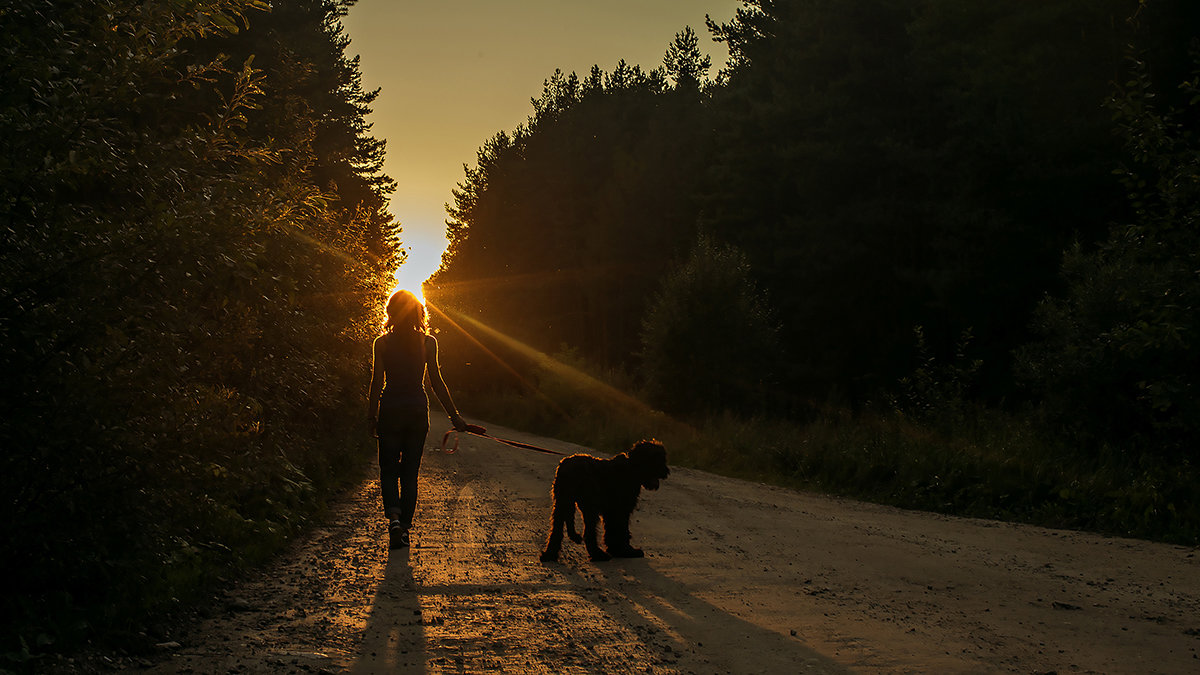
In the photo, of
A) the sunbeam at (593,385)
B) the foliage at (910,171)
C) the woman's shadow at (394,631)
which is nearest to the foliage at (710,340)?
the sunbeam at (593,385)

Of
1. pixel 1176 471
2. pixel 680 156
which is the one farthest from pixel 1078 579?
pixel 680 156

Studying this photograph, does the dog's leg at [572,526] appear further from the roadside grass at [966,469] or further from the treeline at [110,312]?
the roadside grass at [966,469]

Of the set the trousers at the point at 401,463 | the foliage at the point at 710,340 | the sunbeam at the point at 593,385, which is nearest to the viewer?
the trousers at the point at 401,463

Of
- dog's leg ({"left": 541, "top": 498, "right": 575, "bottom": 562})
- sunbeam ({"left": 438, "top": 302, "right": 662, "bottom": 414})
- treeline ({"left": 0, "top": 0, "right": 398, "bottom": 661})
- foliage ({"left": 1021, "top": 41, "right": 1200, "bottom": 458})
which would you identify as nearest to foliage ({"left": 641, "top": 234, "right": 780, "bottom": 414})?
sunbeam ({"left": 438, "top": 302, "right": 662, "bottom": 414})

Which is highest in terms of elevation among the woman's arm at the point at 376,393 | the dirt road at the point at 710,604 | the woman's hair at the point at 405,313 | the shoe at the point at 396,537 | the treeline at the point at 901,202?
the treeline at the point at 901,202

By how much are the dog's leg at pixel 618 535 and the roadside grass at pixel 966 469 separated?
6831 mm

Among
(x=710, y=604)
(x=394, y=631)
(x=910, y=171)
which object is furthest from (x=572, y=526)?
(x=910, y=171)

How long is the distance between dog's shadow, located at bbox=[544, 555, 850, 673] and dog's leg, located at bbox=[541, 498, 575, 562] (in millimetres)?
297

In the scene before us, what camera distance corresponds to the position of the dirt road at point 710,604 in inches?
194

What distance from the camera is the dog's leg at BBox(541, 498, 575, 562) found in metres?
7.89

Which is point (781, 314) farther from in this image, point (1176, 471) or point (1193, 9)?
point (1176, 471)

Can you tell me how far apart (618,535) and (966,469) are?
840 centimetres

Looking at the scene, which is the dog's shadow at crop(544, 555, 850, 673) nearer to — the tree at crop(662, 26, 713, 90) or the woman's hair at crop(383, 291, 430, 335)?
the woman's hair at crop(383, 291, 430, 335)

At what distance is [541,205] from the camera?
197 ft
